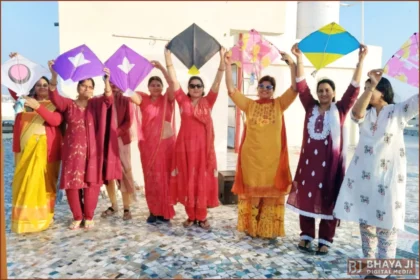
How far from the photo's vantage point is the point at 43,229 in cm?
333

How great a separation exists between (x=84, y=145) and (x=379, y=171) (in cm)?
254

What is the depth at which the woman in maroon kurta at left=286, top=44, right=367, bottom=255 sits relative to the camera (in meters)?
2.72

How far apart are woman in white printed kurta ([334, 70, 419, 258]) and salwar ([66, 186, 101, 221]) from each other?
226 centimetres

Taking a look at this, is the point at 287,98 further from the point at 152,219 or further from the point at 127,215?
the point at 127,215

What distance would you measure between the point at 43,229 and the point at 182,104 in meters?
1.80

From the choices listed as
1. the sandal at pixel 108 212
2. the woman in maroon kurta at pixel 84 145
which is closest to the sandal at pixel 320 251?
the woman in maroon kurta at pixel 84 145

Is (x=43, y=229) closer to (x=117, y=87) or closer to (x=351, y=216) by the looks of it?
(x=117, y=87)

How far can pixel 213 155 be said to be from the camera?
3.36m

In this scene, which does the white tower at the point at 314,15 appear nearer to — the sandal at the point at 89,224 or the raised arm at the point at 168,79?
the raised arm at the point at 168,79

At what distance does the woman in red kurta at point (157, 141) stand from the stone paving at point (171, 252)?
383 mm

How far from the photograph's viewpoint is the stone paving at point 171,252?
2.54m

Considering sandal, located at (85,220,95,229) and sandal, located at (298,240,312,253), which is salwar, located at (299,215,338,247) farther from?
sandal, located at (85,220,95,229)

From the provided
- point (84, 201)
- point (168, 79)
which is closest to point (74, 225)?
point (84, 201)

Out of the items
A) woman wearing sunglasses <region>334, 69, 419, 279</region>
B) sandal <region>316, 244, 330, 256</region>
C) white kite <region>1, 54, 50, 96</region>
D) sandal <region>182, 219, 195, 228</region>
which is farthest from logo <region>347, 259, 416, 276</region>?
white kite <region>1, 54, 50, 96</region>
